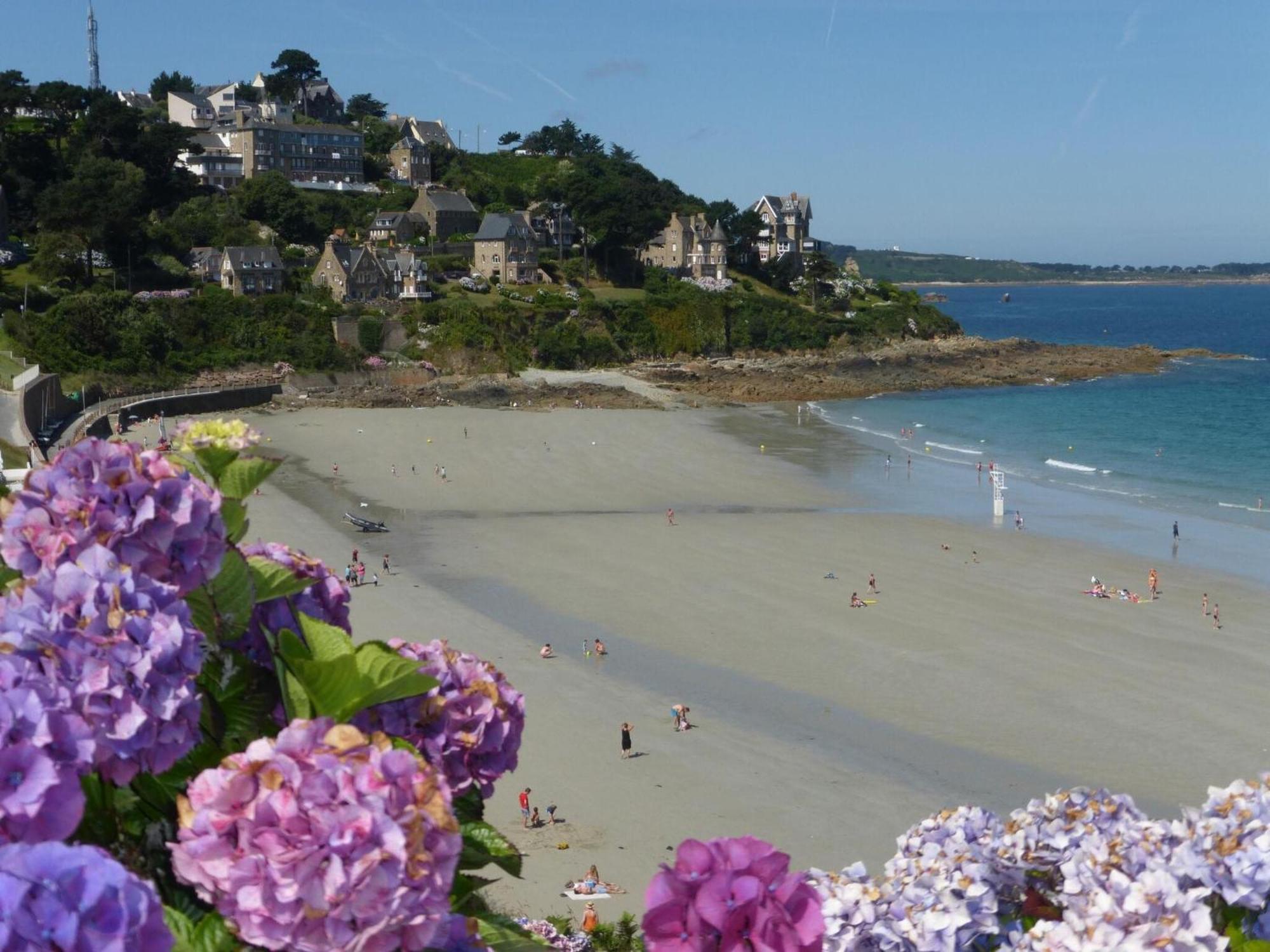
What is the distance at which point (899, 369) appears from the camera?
72.8 meters

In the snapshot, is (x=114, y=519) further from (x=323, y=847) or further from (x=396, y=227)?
(x=396, y=227)

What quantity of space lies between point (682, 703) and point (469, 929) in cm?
1698

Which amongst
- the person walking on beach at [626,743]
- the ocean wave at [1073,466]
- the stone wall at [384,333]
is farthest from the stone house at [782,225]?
the person walking on beach at [626,743]

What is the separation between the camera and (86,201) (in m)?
57.9

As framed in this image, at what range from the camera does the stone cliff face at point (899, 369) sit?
6316 centimetres

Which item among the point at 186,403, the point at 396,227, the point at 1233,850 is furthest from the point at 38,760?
the point at 396,227

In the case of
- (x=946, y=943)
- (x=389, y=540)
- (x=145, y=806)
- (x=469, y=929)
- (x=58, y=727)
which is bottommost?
(x=389, y=540)

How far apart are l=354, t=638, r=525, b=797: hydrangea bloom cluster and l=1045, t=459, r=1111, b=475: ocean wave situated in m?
41.0

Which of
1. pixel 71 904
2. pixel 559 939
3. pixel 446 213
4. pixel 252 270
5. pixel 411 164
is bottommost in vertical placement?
pixel 559 939

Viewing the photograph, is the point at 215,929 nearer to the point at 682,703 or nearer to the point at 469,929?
the point at 469,929

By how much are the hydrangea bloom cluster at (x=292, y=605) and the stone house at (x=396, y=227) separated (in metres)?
76.9

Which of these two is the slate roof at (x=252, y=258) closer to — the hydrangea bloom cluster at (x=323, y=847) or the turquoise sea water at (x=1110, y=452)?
the turquoise sea water at (x=1110, y=452)

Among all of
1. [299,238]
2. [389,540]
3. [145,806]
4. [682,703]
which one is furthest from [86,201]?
[145,806]

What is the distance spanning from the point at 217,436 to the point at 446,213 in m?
80.0
